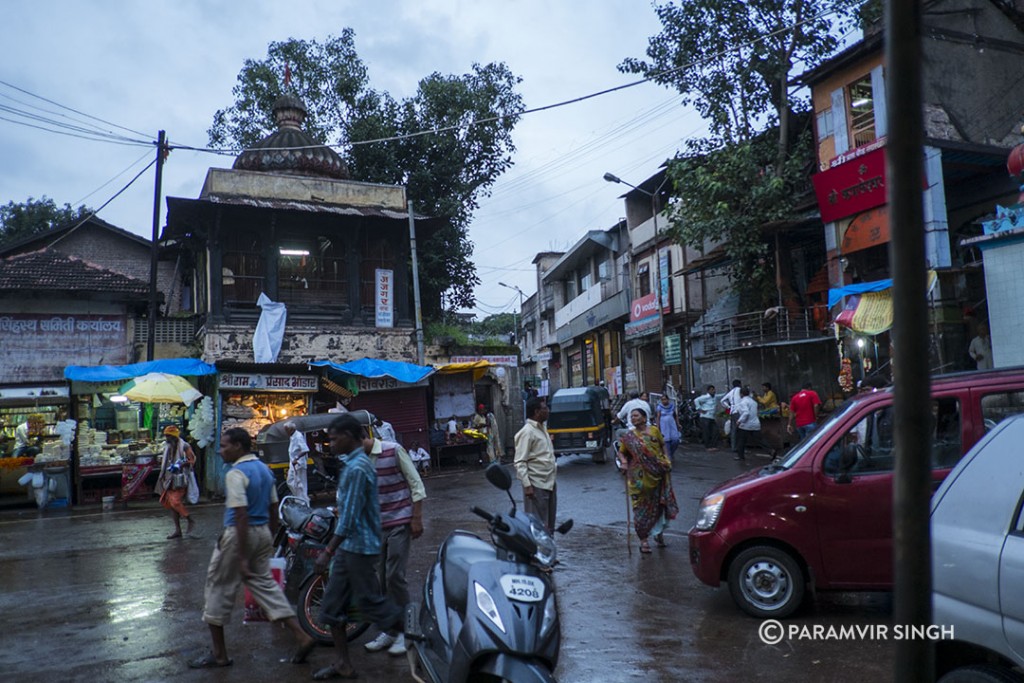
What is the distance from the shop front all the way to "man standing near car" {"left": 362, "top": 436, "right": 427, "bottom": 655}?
46.1 feet

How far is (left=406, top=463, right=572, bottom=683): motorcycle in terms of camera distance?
3.64 metres

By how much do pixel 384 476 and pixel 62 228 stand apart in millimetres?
23892

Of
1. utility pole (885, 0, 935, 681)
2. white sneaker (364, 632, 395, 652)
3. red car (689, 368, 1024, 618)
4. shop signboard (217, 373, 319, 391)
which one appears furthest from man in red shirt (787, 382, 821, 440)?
utility pole (885, 0, 935, 681)

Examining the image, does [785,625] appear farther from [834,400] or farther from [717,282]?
[717,282]

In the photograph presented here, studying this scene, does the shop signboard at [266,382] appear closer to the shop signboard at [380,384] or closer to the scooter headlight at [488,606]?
the shop signboard at [380,384]

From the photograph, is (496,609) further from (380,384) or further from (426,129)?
(426,129)

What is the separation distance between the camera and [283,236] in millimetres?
21859

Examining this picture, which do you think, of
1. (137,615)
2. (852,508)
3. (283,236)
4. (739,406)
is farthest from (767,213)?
(137,615)

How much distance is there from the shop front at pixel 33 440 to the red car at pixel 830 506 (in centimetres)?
1552

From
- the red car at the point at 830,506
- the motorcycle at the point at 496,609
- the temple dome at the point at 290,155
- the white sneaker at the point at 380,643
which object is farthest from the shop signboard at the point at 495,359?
the motorcycle at the point at 496,609

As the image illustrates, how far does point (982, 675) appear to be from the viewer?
297 centimetres

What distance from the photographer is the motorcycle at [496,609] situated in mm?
3643

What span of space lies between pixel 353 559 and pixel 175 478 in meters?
7.90

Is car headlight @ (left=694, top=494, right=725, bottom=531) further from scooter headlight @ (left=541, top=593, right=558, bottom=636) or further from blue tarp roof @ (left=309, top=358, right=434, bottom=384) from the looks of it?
blue tarp roof @ (left=309, top=358, right=434, bottom=384)
